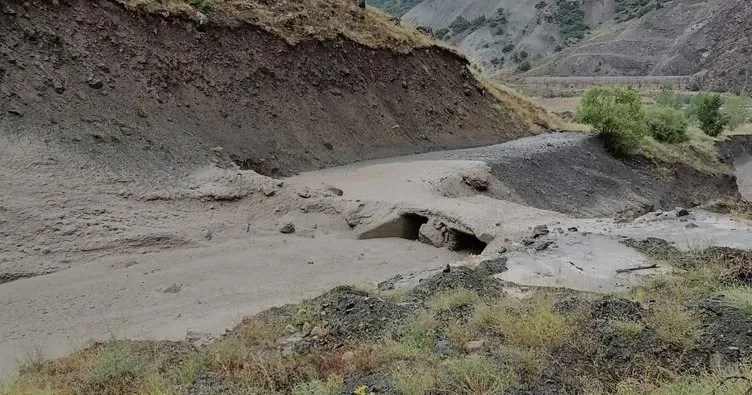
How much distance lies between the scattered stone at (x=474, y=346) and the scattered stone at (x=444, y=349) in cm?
15

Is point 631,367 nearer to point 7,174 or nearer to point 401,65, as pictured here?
point 7,174

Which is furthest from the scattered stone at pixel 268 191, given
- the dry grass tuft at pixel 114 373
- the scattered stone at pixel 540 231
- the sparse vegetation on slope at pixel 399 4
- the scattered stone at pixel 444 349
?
the sparse vegetation on slope at pixel 399 4

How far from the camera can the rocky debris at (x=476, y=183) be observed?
18000 mm

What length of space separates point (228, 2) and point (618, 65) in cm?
6955

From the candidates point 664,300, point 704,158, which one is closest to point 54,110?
point 664,300

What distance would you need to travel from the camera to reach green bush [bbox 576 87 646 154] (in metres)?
27.6

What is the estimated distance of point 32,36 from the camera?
14.2 m

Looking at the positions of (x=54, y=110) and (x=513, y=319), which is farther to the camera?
(x=54, y=110)

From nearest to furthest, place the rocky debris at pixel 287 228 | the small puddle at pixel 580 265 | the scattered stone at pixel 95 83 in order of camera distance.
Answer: the small puddle at pixel 580 265 < the rocky debris at pixel 287 228 < the scattered stone at pixel 95 83

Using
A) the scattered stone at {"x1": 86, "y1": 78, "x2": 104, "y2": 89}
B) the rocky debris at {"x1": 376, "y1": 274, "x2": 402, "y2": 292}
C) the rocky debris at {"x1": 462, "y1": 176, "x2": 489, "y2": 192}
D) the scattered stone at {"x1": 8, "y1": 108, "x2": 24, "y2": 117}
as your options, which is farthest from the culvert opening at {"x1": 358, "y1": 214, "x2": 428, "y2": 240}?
the scattered stone at {"x1": 8, "y1": 108, "x2": 24, "y2": 117}

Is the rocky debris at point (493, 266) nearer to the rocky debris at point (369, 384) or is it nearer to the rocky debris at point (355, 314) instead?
the rocky debris at point (355, 314)

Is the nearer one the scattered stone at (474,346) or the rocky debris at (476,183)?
the scattered stone at (474,346)

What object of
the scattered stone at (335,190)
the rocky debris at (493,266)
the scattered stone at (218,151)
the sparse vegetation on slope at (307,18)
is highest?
the sparse vegetation on slope at (307,18)

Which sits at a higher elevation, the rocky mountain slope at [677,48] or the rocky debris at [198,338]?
the rocky debris at [198,338]
